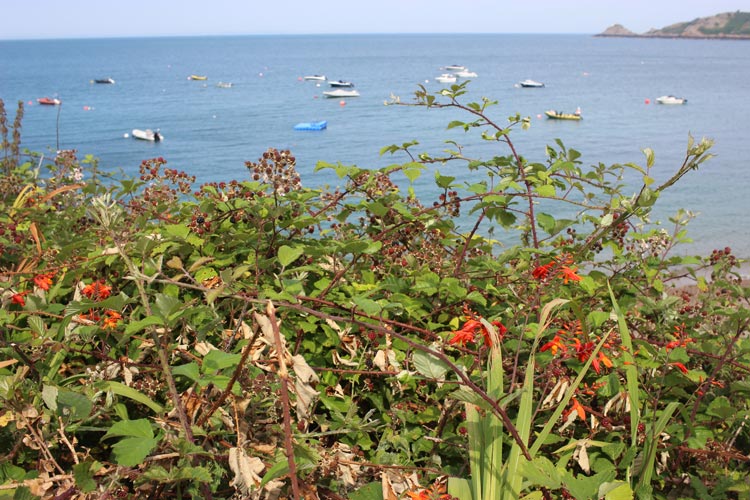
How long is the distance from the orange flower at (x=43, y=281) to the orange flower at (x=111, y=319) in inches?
14.7

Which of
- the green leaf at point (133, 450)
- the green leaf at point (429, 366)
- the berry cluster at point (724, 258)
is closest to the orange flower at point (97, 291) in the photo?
the green leaf at point (133, 450)

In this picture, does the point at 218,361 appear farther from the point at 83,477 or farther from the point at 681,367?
the point at 681,367

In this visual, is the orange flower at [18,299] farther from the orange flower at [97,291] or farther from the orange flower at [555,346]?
the orange flower at [555,346]

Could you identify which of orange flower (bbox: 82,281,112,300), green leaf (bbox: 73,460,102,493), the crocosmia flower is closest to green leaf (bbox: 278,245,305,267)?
orange flower (bbox: 82,281,112,300)

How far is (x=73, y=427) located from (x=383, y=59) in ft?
429

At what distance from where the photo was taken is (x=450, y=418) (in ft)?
6.29

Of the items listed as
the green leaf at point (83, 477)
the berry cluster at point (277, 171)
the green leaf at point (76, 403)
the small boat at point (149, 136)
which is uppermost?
the berry cluster at point (277, 171)

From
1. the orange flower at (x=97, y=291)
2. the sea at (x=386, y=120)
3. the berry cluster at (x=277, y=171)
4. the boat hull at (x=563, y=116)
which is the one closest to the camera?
the orange flower at (x=97, y=291)

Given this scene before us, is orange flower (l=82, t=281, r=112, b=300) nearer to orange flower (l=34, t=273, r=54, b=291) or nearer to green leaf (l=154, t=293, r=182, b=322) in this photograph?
orange flower (l=34, t=273, r=54, b=291)

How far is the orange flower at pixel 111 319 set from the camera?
6.19ft

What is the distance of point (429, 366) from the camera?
5.13ft

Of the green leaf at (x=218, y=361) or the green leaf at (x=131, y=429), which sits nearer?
the green leaf at (x=131, y=429)

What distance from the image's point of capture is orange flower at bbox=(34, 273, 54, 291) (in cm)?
221

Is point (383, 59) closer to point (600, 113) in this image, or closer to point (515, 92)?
point (515, 92)
